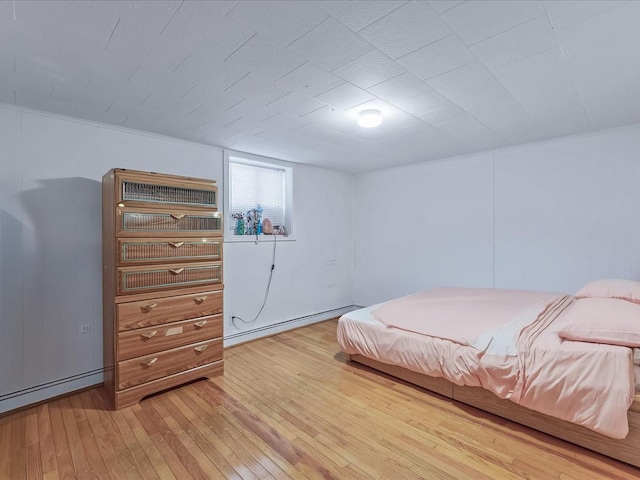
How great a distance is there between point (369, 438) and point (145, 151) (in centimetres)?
318

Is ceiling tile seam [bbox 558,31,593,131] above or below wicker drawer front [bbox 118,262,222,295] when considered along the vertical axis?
above

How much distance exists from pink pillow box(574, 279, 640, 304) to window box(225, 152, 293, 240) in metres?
3.29

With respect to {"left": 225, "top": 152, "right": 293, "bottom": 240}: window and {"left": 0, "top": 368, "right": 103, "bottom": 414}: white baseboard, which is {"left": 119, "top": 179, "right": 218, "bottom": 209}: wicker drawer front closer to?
{"left": 225, "top": 152, "right": 293, "bottom": 240}: window

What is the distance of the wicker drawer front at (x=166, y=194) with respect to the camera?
2441 mm

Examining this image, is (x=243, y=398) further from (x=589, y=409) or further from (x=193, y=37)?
(x=193, y=37)

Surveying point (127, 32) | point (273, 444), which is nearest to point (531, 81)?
point (127, 32)

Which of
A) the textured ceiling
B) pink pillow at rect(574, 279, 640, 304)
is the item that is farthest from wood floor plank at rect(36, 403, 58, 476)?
pink pillow at rect(574, 279, 640, 304)

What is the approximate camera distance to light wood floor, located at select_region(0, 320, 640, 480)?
172 cm

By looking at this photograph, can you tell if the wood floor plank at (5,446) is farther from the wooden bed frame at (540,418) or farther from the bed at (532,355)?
the wooden bed frame at (540,418)

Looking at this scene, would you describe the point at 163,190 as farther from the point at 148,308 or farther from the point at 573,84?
the point at 573,84

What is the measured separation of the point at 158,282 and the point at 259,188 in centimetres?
198

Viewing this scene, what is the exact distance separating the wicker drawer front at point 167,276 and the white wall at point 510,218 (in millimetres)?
2832

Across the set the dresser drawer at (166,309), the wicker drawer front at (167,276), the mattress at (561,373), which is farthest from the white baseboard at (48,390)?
the mattress at (561,373)

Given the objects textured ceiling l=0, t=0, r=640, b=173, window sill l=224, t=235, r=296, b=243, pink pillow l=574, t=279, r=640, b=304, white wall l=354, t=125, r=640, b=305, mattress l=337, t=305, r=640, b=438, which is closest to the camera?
textured ceiling l=0, t=0, r=640, b=173
